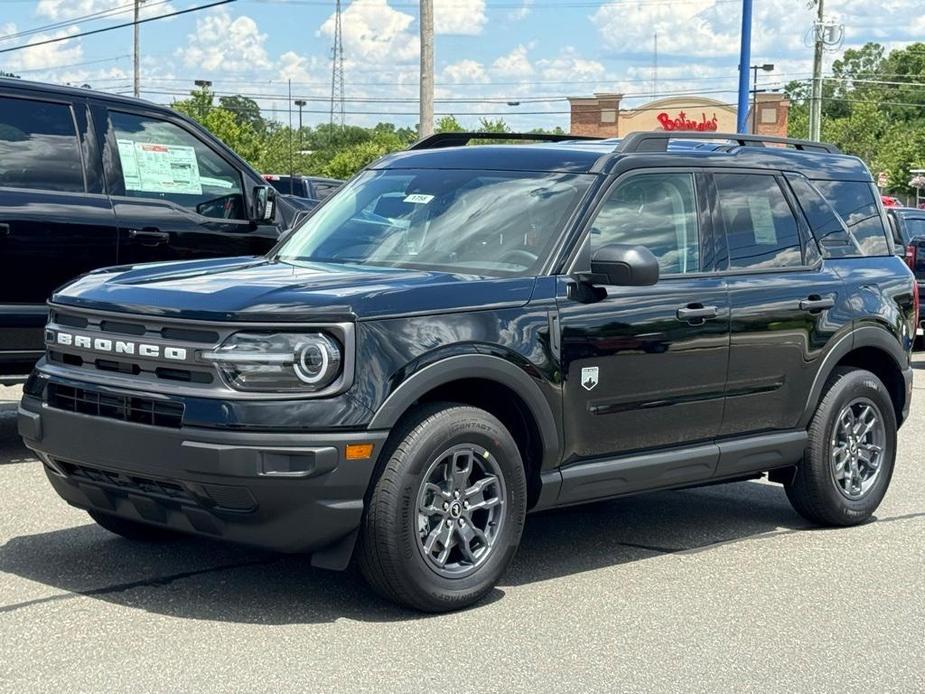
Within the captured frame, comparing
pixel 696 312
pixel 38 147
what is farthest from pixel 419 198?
pixel 38 147

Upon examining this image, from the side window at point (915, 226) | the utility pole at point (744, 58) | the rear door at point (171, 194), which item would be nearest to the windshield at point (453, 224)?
the rear door at point (171, 194)

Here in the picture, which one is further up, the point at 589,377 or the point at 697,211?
the point at 697,211

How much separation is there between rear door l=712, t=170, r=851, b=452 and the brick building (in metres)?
61.3

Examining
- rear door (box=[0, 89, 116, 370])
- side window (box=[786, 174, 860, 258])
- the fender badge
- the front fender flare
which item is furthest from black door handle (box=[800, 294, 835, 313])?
rear door (box=[0, 89, 116, 370])

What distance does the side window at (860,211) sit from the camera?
789 centimetres

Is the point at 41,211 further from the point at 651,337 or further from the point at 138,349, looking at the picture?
the point at 651,337

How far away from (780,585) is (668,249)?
5.18 feet

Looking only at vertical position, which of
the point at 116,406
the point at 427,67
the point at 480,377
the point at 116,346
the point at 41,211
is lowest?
the point at 116,406

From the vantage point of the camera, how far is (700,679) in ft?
16.6

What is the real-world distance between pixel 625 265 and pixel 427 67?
1665 centimetres

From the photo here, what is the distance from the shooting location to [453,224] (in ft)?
21.5

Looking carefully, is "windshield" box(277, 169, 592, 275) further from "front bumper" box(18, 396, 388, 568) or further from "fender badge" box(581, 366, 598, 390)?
"front bumper" box(18, 396, 388, 568)

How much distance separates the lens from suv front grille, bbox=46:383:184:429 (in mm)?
5406

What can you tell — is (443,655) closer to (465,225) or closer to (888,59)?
(465,225)
